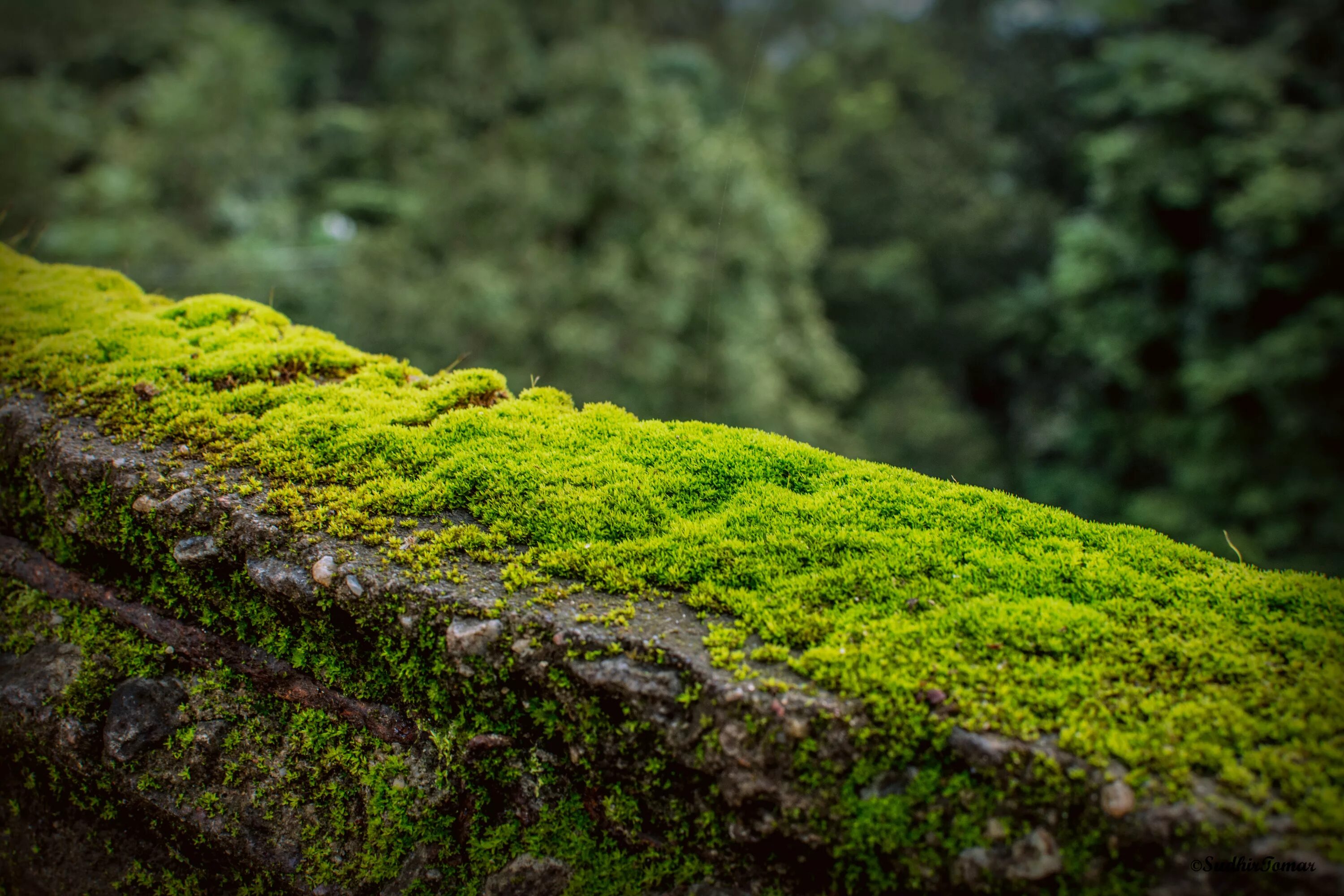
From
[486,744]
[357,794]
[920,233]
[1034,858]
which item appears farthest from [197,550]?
[920,233]

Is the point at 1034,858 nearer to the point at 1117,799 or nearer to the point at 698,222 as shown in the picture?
the point at 1117,799

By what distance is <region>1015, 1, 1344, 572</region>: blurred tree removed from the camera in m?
14.6

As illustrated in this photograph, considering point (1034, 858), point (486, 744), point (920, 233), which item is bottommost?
point (486, 744)

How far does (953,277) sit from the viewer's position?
2670 centimetres

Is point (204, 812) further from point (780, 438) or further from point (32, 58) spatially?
point (32, 58)

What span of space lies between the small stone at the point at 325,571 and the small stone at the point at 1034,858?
2.48 m

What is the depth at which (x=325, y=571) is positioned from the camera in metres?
3.07

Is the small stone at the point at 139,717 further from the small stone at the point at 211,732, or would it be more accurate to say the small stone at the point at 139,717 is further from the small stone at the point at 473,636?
the small stone at the point at 473,636

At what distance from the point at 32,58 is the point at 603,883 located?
87.5 feet

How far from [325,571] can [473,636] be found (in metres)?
0.73

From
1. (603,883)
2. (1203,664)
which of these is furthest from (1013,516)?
(603,883)

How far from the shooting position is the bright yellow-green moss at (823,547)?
234 cm

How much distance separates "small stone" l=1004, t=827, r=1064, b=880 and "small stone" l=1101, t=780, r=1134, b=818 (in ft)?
0.56

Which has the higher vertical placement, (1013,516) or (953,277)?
(953,277)
